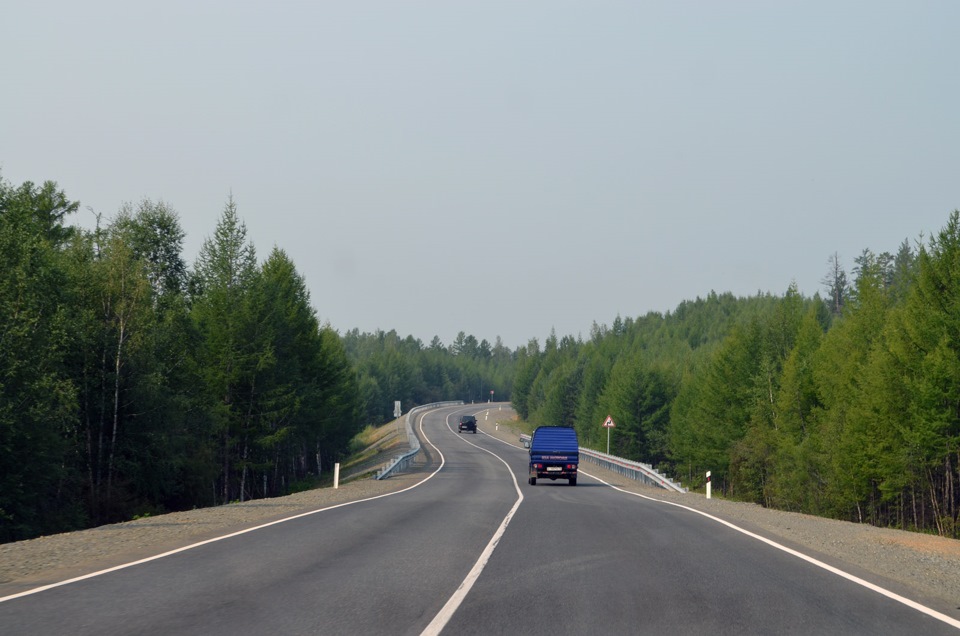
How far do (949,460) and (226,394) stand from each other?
124 ft

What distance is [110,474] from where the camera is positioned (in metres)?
34.8

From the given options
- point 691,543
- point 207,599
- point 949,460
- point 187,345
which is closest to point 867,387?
point 949,460

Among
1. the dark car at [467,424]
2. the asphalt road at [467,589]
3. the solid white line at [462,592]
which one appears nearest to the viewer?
the solid white line at [462,592]

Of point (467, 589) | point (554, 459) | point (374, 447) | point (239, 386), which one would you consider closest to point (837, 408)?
point (554, 459)

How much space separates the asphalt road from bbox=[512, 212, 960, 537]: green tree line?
90.8 feet

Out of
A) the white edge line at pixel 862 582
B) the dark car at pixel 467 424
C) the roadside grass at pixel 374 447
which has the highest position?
the white edge line at pixel 862 582

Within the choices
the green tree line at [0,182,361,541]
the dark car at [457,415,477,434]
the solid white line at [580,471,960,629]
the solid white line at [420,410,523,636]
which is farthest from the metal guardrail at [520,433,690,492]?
the dark car at [457,415,477,434]

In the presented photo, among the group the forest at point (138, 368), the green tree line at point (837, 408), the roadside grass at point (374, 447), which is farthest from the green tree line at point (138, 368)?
the green tree line at point (837, 408)

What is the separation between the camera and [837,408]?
4959 cm

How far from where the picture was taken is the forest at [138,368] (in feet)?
92.3

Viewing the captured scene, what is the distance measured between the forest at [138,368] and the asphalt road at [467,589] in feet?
56.8

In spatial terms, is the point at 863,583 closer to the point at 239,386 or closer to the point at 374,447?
the point at 239,386

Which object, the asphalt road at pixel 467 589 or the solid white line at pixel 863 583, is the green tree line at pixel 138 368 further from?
the solid white line at pixel 863 583

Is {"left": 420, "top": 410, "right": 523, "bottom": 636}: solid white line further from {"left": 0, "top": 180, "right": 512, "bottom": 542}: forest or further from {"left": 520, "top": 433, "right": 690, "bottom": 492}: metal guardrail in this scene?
{"left": 520, "top": 433, "right": 690, "bottom": 492}: metal guardrail
